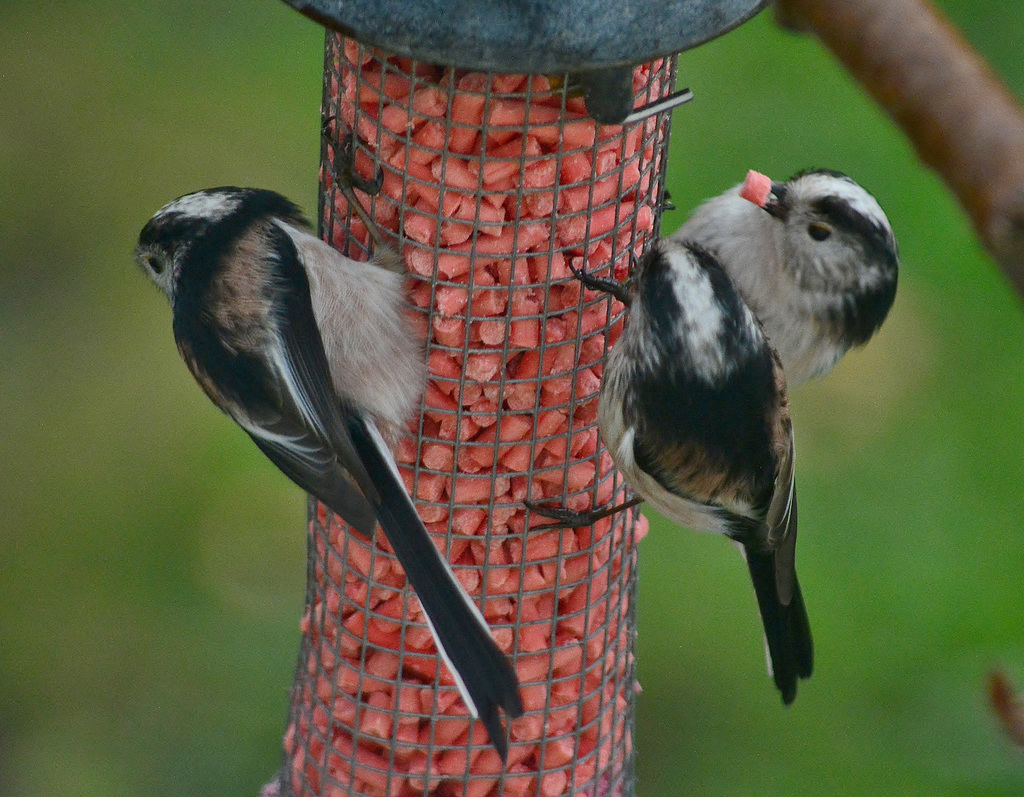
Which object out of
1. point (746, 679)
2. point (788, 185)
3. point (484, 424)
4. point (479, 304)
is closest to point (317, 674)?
point (484, 424)

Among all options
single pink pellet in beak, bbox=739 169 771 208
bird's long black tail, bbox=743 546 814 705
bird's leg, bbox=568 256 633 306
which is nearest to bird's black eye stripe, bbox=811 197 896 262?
single pink pellet in beak, bbox=739 169 771 208

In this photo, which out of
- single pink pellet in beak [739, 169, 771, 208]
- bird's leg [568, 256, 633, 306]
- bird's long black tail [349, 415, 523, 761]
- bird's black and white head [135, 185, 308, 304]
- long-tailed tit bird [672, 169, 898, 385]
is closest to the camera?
bird's long black tail [349, 415, 523, 761]

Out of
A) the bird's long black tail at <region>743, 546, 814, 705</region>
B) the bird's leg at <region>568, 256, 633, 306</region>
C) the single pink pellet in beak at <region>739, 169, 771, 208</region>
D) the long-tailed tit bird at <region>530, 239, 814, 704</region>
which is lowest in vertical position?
the bird's long black tail at <region>743, 546, 814, 705</region>

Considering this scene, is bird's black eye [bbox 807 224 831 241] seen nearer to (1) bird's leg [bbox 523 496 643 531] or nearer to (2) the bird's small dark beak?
(2) the bird's small dark beak

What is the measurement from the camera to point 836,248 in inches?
122

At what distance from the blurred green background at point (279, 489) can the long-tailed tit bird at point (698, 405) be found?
170cm

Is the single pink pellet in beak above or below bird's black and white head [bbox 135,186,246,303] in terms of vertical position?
above

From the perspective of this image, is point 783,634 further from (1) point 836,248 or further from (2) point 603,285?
(2) point 603,285

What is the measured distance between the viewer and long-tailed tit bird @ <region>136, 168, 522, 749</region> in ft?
8.82

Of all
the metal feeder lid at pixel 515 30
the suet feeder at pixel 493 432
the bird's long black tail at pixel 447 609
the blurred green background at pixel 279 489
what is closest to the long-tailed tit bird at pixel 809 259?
the suet feeder at pixel 493 432

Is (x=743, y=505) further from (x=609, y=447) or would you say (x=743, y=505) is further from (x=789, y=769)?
(x=789, y=769)

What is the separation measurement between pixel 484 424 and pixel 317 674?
680 mm

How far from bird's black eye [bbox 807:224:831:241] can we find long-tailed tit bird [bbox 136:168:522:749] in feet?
2.82

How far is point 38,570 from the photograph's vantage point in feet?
16.2
